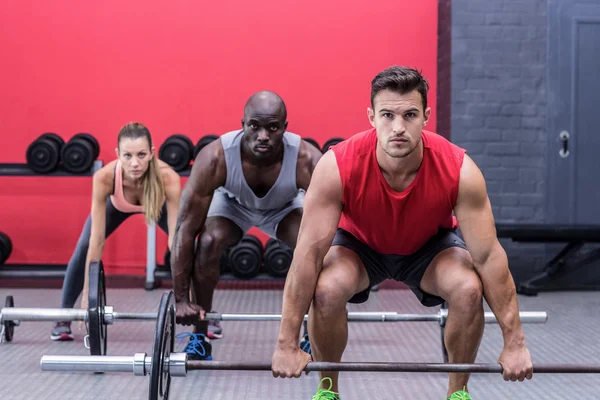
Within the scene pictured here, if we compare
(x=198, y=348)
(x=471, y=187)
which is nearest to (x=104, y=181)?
(x=198, y=348)

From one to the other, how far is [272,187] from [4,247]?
2658 millimetres

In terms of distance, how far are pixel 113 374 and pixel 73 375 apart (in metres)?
0.16

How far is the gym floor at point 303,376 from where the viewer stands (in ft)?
8.96

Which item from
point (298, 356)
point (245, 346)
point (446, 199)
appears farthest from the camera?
point (245, 346)

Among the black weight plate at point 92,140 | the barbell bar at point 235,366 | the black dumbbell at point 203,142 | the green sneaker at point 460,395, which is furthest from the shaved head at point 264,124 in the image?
the black weight plate at point 92,140

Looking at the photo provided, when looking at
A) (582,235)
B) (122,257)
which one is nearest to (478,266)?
(582,235)

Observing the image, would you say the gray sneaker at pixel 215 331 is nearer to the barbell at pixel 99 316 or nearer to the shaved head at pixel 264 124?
the barbell at pixel 99 316

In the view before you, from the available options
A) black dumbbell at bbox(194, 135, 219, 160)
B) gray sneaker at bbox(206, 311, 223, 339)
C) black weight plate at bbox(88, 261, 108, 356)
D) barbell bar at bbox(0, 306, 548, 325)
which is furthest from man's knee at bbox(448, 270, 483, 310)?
black dumbbell at bbox(194, 135, 219, 160)

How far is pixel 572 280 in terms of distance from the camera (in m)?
5.27

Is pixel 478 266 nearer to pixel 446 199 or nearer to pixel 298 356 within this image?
pixel 446 199

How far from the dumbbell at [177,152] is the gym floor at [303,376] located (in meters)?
0.89

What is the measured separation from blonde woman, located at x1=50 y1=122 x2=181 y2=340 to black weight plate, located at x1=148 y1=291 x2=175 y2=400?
1.06 metres

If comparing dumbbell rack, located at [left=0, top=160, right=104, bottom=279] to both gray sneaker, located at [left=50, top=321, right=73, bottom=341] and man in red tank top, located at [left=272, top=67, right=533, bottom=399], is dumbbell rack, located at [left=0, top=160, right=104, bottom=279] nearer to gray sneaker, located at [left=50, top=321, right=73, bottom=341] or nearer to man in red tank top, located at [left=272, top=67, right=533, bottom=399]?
gray sneaker, located at [left=50, top=321, right=73, bottom=341]

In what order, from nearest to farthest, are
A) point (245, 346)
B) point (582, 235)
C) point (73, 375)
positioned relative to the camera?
point (73, 375) → point (245, 346) → point (582, 235)
